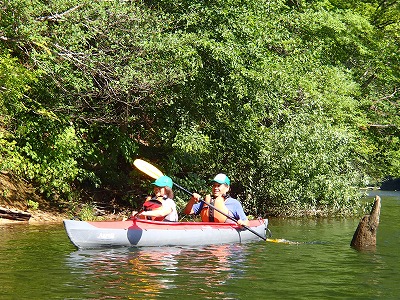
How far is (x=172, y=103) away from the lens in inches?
755

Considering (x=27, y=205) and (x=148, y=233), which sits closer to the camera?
(x=148, y=233)

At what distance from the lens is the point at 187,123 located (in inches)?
797

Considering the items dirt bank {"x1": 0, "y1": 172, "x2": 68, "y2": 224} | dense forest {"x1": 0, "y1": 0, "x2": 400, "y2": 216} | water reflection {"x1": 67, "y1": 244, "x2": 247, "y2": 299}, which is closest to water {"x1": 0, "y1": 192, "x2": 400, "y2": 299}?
water reflection {"x1": 67, "y1": 244, "x2": 247, "y2": 299}

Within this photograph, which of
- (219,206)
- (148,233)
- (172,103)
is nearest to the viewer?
(148,233)

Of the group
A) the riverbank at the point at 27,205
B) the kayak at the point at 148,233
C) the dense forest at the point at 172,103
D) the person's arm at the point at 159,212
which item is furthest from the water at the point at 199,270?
the dense forest at the point at 172,103

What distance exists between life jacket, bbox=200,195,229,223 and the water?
900 millimetres

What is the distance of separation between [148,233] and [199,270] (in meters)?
2.96

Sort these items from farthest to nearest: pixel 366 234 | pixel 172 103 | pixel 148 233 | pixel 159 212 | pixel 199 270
Answer: pixel 172 103 → pixel 159 212 → pixel 366 234 → pixel 148 233 → pixel 199 270

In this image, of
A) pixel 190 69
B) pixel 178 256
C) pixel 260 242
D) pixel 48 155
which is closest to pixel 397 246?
pixel 260 242

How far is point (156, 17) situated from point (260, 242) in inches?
251

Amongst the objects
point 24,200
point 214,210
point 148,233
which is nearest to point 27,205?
point 24,200

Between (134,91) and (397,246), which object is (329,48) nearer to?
(134,91)

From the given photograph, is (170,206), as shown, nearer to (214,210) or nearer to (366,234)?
(214,210)

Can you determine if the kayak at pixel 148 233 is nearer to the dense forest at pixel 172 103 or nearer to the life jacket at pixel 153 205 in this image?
the life jacket at pixel 153 205
